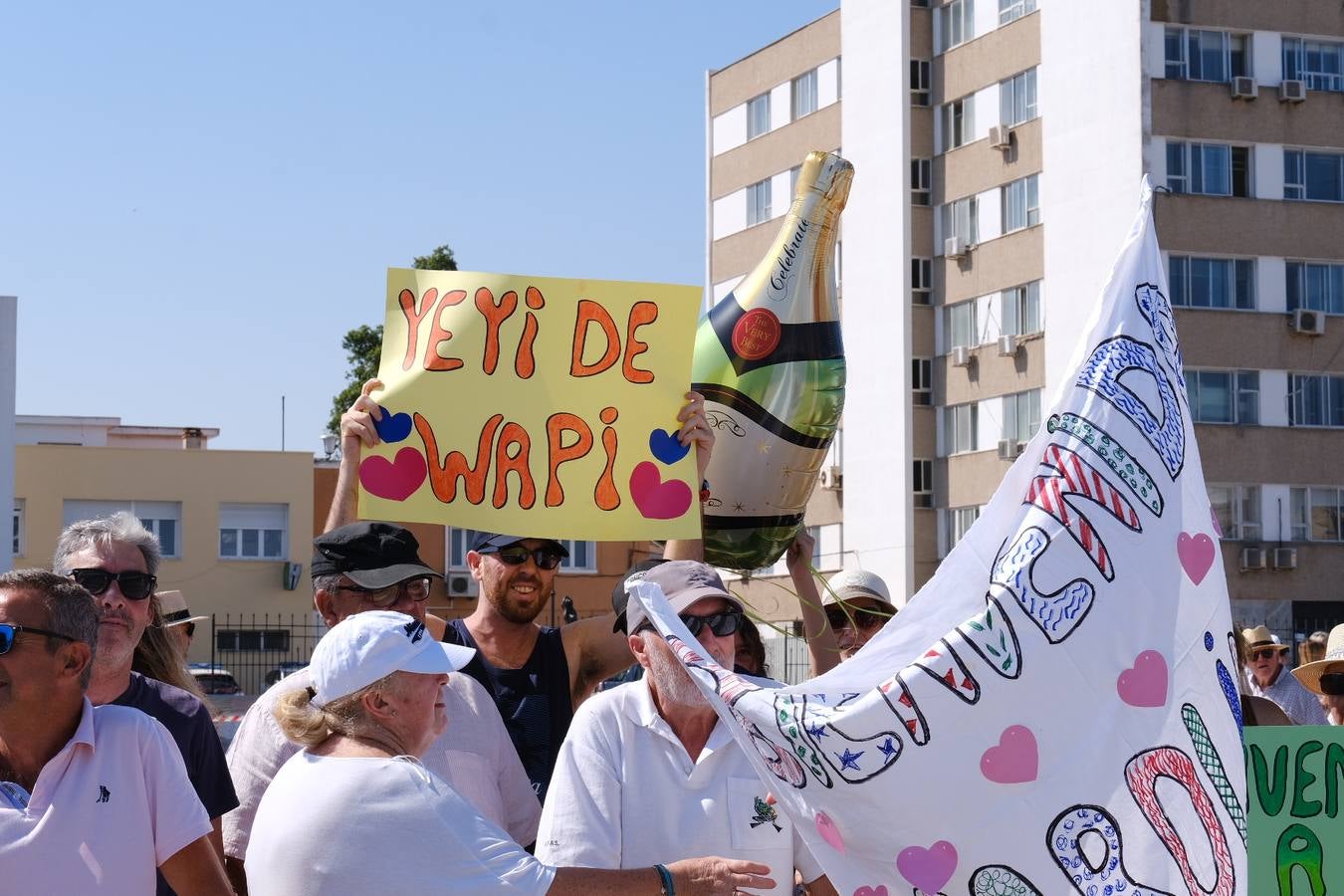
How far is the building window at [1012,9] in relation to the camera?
38781 millimetres

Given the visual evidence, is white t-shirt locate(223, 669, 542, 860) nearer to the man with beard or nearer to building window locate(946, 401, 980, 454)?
the man with beard

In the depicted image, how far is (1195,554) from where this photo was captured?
14.6ft

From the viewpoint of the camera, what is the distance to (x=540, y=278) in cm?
592

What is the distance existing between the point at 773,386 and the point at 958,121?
35754 millimetres

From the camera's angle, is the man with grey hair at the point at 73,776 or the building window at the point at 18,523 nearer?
the man with grey hair at the point at 73,776

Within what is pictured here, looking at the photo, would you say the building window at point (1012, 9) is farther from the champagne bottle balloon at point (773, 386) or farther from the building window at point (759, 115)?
the champagne bottle balloon at point (773, 386)

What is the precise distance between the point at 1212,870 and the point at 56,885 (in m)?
2.54

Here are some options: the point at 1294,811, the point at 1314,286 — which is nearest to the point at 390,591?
the point at 1294,811

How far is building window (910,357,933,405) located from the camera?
4169cm

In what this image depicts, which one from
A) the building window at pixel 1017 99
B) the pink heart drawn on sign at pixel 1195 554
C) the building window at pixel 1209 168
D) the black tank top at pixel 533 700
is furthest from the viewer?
the building window at pixel 1017 99

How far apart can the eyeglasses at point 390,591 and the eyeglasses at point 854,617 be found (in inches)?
71.5

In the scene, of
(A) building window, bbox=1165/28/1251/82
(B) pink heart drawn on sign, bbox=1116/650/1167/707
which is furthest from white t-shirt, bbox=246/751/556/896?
(A) building window, bbox=1165/28/1251/82

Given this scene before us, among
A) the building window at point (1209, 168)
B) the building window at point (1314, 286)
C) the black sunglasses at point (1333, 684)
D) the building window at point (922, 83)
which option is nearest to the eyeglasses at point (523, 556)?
the black sunglasses at point (1333, 684)

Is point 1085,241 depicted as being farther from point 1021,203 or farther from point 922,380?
point 922,380
